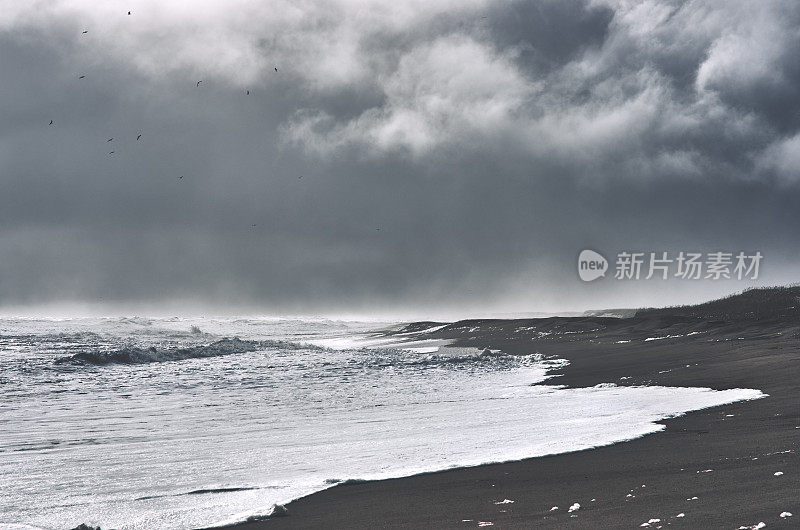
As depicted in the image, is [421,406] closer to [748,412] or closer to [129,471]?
[748,412]

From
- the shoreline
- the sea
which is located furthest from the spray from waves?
the shoreline

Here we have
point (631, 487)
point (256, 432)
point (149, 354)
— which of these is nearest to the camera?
point (631, 487)

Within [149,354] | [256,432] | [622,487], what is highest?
[622,487]

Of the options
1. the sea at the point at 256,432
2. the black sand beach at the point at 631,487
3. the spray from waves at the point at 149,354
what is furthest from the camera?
the spray from waves at the point at 149,354

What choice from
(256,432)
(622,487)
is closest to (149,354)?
(256,432)

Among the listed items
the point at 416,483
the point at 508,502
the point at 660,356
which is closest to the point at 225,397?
the point at 416,483

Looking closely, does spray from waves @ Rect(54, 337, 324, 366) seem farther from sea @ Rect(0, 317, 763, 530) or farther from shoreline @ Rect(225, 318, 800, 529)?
shoreline @ Rect(225, 318, 800, 529)

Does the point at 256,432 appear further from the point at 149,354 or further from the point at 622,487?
the point at 149,354

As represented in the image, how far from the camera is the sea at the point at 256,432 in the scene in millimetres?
6434

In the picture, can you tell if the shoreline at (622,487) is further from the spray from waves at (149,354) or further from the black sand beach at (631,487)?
the spray from waves at (149,354)

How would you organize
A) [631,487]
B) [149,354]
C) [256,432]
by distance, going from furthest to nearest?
[149,354] < [256,432] < [631,487]

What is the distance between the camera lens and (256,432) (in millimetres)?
10359

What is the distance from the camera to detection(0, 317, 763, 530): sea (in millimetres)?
6434

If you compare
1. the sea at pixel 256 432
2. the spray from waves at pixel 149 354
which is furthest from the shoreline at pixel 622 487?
the spray from waves at pixel 149 354
